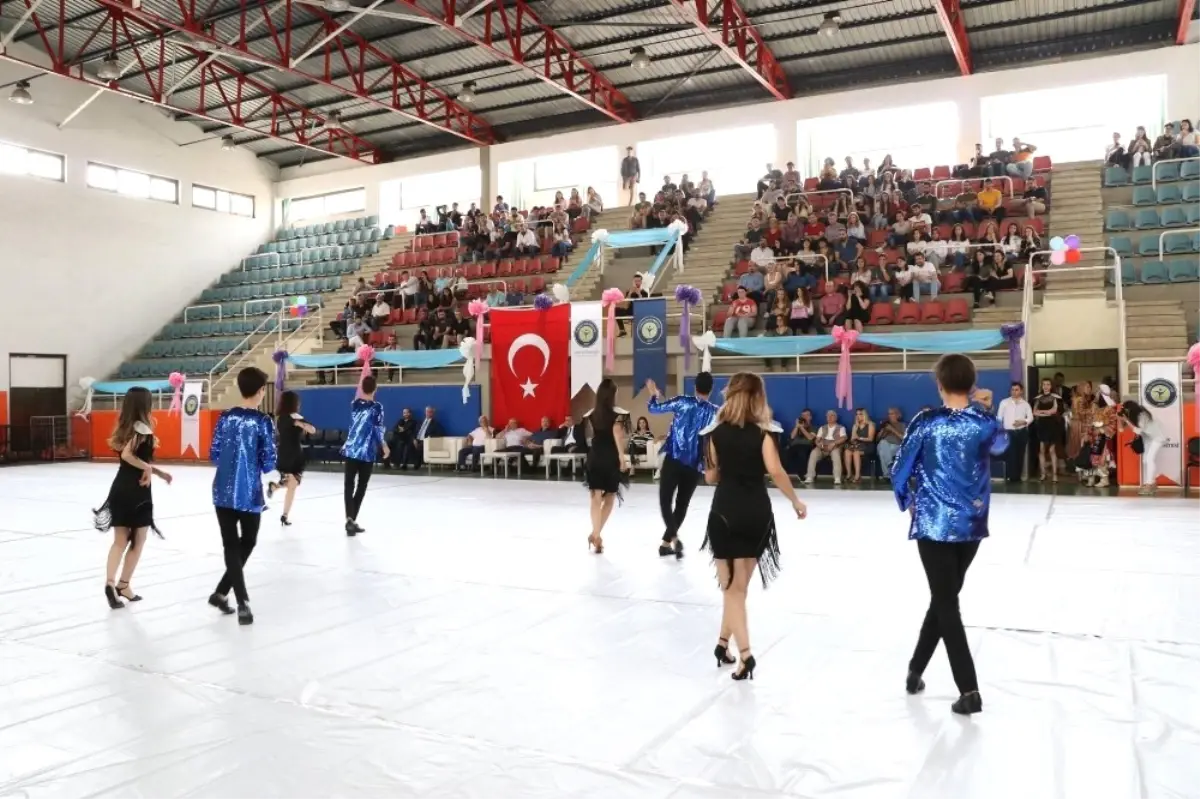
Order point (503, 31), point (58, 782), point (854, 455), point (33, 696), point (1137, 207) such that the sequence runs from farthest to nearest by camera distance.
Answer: point (503, 31)
point (1137, 207)
point (854, 455)
point (33, 696)
point (58, 782)

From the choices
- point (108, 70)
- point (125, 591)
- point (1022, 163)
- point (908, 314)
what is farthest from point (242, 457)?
point (1022, 163)

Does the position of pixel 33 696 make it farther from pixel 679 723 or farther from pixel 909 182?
pixel 909 182

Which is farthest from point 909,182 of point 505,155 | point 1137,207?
point 505,155

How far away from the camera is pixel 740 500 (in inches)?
175

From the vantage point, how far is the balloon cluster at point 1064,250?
15.2m

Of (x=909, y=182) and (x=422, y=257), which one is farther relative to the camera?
(x=422, y=257)

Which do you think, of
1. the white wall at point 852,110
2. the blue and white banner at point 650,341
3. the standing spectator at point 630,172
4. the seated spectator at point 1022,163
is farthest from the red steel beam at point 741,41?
the seated spectator at point 1022,163

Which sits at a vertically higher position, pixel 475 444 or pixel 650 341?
pixel 650 341

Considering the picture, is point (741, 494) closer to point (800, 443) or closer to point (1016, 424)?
point (1016, 424)

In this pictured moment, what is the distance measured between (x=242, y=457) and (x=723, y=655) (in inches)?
130

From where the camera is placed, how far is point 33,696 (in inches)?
168

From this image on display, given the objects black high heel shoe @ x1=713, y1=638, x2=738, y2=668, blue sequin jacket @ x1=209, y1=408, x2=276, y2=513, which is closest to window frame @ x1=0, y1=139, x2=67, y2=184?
blue sequin jacket @ x1=209, y1=408, x2=276, y2=513

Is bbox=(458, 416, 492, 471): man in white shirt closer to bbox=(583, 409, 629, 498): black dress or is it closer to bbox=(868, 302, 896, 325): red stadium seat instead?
bbox=(868, 302, 896, 325): red stadium seat

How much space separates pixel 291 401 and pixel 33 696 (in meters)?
6.01
